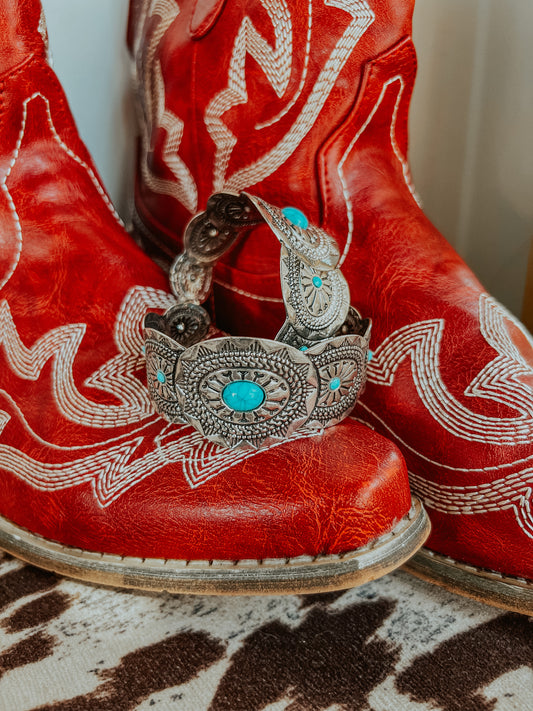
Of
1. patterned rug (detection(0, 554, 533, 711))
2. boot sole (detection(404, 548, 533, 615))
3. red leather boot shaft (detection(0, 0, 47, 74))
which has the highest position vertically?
red leather boot shaft (detection(0, 0, 47, 74))

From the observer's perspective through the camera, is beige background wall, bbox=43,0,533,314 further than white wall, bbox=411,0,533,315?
No

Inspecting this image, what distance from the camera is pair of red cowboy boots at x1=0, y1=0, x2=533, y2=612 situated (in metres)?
0.54

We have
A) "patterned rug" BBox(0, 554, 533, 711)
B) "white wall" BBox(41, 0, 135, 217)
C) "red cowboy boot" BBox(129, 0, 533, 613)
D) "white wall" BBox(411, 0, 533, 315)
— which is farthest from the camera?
"white wall" BBox(411, 0, 533, 315)

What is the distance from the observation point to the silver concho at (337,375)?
22.5 inches

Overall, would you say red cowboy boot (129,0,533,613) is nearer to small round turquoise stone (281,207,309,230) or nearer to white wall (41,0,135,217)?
small round turquoise stone (281,207,309,230)

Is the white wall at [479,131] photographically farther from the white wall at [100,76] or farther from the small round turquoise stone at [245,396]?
the small round turquoise stone at [245,396]

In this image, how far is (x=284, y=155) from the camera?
0.70 m

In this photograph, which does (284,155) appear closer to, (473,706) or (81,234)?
(81,234)

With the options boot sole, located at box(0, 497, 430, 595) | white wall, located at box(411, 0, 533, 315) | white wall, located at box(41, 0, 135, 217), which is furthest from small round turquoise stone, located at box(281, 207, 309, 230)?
white wall, located at box(411, 0, 533, 315)

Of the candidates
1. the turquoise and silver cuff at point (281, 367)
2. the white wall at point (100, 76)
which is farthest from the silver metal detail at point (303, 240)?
the white wall at point (100, 76)

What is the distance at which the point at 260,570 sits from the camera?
0.52m

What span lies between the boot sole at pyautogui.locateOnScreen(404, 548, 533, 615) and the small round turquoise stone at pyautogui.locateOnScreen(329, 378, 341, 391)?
0.57 ft

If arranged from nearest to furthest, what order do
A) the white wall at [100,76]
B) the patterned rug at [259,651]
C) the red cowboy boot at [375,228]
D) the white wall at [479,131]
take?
1. the patterned rug at [259,651]
2. the red cowboy boot at [375,228]
3. the white wall at [100,76]
4. the white wall at [479,131]

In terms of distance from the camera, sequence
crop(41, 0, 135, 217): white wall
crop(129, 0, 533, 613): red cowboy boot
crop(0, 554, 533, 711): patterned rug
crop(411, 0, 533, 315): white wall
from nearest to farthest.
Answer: crop(0, 554, 533, 711): patterned rug < crop(129, 0, 533, 613): red cowboy boot < crop(41, 0, 135, 217): white wall < crop(411, 0, 533, 315): white wall
